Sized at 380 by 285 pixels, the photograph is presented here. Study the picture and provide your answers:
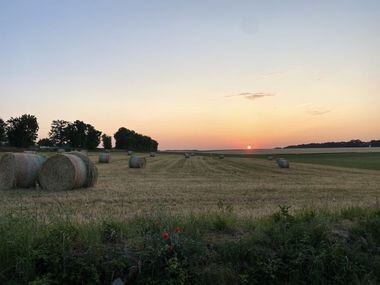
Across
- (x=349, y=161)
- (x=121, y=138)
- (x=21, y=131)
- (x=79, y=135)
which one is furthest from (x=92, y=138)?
(x=349, y=161)

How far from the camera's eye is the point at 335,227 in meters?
6.93

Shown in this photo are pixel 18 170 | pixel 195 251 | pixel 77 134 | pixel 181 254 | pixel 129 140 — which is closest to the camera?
pixel 181 254

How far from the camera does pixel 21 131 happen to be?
334 feet

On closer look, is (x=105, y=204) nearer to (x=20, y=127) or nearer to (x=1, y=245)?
(x=1, y=245)

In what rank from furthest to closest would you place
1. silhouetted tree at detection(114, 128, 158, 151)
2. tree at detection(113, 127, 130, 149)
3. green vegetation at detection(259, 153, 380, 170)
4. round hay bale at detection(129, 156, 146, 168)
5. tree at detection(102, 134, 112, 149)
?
1. tree at detection(113, 127, 130, 149)
2. silhouetted tree at detection(114, 128, 158, 151)
3. tree at detection(102, 134, 112, 149)
4. green vegetation at detection(259, 153, 380, 170)
5. round hay bale at detection(129, 156, 146, 168)

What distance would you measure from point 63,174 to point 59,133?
12443 centimetres

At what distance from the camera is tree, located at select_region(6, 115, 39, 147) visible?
101m

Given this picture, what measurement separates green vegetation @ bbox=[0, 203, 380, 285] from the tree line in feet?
329

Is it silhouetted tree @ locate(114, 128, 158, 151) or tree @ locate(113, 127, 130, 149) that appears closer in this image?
silhouetted tree @ locate(114, 128, 158, 151)

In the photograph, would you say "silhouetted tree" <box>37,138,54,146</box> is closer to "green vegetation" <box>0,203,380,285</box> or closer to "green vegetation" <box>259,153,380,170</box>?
"green vegetation" <box>259,153,380,170</box>

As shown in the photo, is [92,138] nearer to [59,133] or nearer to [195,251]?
[59,133]

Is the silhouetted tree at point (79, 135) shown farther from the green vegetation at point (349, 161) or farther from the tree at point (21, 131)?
the green vegetation at point (349, 161)

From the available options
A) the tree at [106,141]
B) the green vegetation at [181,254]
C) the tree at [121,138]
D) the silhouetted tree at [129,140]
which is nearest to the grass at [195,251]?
the green vegetation at [181,254]

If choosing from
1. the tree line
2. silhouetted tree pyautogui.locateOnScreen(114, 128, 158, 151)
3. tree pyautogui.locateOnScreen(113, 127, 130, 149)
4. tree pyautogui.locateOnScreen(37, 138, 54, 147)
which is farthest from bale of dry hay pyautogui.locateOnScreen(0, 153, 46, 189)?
tree pyautogui.locateOnScreen(113, 127, 130, 149)
